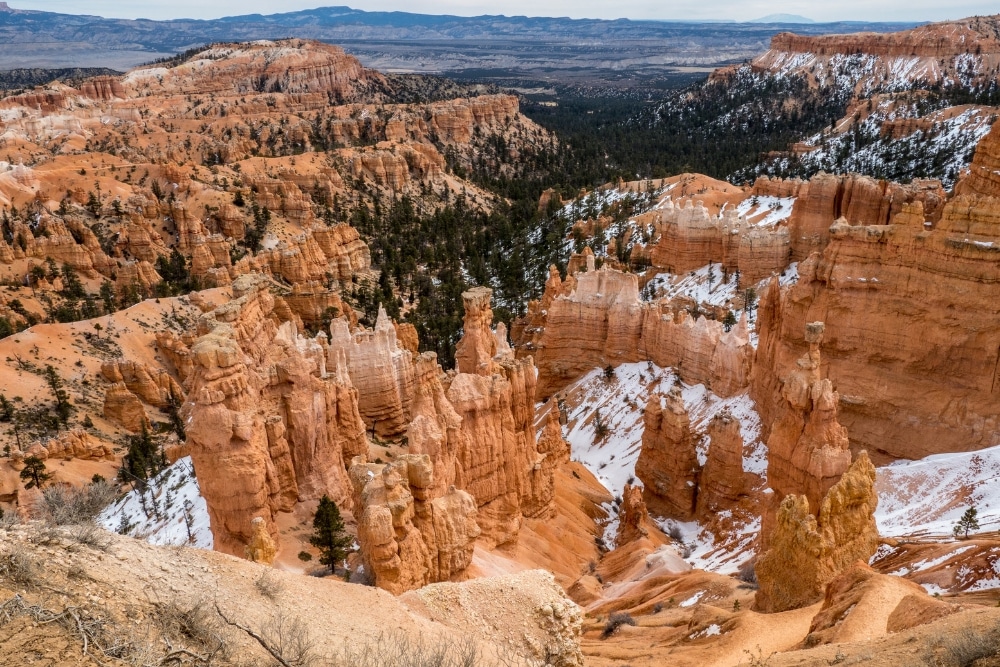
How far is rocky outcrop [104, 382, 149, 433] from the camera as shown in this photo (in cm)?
3581

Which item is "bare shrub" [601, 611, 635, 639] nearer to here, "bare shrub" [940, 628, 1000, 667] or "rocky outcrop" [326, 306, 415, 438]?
"bare shrub" [940, 628, 1000, 667]

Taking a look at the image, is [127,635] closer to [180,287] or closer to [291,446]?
[291,446]

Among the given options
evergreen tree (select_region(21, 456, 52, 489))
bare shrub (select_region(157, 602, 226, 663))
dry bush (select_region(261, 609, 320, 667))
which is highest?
bare shrub (select_region(157, 602, 226, 663))

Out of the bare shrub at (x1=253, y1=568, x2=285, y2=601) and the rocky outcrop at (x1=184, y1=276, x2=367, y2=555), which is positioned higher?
the bare shrub at (x1=253, y1=568, x2=285, y2=601)

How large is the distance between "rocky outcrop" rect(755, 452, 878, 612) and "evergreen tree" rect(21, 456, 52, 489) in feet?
89.5

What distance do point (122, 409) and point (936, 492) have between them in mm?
36265

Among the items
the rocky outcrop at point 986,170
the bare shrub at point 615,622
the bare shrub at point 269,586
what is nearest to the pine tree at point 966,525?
the bare shrub at point 615,622

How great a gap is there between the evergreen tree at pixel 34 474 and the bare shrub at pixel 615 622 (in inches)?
941

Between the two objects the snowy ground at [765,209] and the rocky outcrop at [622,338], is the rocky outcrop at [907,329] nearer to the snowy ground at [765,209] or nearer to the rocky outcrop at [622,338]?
the rocky outcrop at [622,338]

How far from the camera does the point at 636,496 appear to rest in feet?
77.4

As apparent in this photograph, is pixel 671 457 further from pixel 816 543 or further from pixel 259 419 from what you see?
pixel 259 419

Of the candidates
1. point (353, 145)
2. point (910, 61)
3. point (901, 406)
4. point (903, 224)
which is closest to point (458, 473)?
point (901, 406)

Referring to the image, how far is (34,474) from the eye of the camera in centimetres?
2766

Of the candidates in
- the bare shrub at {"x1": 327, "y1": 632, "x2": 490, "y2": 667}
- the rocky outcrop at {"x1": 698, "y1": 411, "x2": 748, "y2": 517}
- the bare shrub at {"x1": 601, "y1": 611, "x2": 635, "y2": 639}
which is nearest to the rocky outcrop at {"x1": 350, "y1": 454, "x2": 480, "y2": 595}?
the bare shrub at {"x1": 327, "y1": 632, "x2": 490, "y2": 667}
